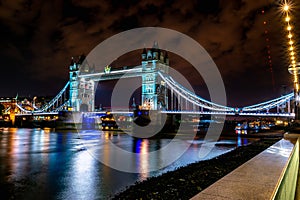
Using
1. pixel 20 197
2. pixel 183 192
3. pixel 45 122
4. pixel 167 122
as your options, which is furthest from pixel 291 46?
pixel 45 122

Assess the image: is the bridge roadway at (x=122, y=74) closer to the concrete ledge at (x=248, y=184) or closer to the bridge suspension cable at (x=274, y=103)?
the bridge suspension cable at (x=274, y=103)

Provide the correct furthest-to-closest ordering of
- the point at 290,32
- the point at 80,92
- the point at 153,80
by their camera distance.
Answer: the point at 80,92 → the point at 153,80 → the point at 290,32

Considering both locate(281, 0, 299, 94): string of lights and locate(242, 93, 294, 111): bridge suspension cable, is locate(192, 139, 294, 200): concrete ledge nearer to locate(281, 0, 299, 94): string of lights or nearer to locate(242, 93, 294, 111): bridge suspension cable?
locate(281, 0, 299, 94): string of lights

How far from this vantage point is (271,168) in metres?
3.60

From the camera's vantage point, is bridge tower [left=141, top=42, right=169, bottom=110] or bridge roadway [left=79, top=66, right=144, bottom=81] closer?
bridge tower [left=141, top=42, right=169, bottom=110]

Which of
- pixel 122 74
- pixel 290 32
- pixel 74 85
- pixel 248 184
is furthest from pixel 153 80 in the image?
pixel 248 184

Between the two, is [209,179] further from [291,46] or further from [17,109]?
[17,109]

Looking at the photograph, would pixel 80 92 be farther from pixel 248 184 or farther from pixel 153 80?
pixel 248 184

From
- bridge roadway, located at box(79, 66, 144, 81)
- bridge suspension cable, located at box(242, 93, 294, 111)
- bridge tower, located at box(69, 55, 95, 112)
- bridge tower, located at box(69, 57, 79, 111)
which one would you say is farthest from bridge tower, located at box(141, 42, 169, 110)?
bridge tower, located at box(69, 57, 79, 111)

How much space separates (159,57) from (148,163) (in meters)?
51.6

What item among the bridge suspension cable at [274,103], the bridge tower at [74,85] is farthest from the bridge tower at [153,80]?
the bridge tower at [74,85]

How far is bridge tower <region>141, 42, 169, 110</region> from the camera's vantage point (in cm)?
5507

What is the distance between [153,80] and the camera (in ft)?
186

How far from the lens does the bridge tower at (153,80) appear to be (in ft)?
181
